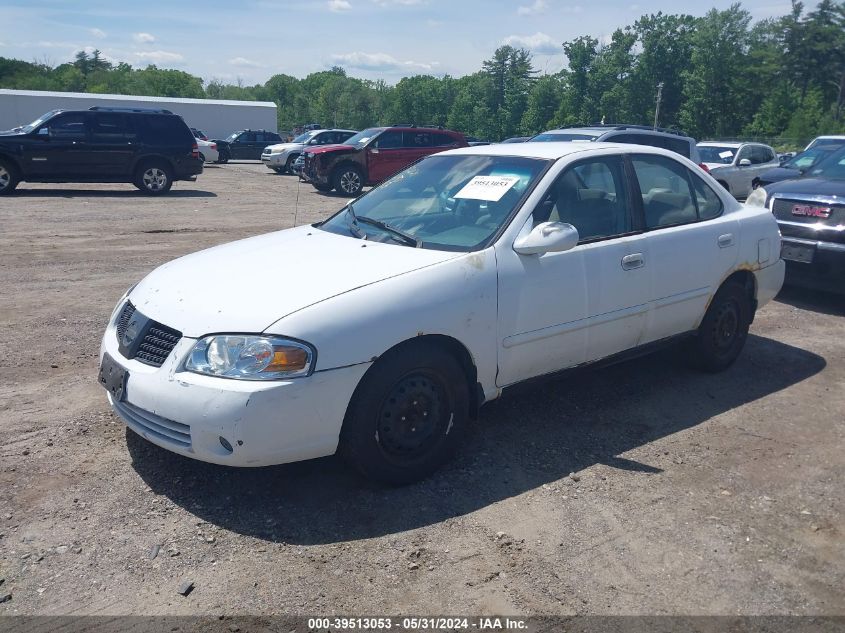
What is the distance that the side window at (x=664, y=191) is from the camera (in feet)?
16.0

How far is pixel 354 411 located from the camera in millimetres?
3465

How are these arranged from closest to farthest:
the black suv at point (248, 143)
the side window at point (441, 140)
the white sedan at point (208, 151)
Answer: the side window at point (441, 140) → the white sedan at point (208, 151) → the black suv at point (248, 143)

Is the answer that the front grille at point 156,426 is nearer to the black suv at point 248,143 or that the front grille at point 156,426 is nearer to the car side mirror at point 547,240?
the car side mirror at point 547,240

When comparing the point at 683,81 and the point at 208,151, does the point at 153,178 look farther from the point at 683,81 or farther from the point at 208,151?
the point at 683,81

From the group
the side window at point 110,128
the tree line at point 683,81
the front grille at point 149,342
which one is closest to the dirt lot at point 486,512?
the front grille at point 149,342

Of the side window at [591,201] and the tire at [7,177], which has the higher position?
the side window at [591,201]

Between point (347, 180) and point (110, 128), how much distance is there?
A: 224 inches

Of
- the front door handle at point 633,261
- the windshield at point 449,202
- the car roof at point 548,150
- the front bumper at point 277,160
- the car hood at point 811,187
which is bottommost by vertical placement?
the front bumper at point 277,160

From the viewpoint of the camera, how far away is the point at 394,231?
170 inches

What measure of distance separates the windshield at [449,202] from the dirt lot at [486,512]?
4.03 ft

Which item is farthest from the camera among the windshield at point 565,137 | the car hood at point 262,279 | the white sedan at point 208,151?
the white sedan at point 208,151

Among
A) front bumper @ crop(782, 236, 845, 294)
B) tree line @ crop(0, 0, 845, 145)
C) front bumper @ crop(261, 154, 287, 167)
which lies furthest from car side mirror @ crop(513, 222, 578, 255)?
tree line @ crop(0, 0, 845, 145)

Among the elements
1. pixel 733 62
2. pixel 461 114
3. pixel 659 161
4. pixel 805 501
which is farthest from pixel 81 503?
pixel 461 114

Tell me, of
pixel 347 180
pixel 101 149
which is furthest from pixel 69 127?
pixel 347 180
